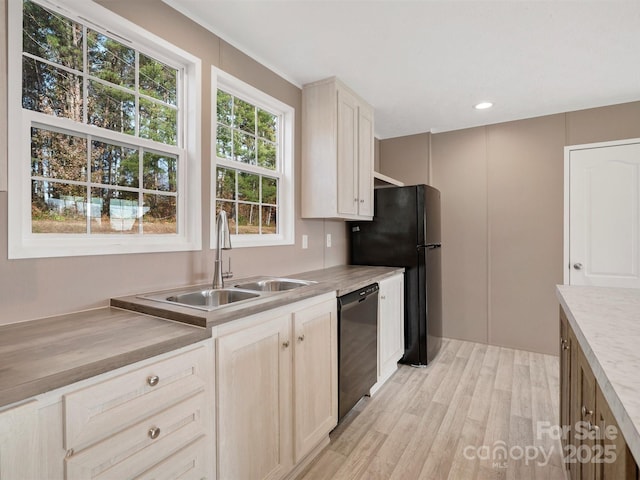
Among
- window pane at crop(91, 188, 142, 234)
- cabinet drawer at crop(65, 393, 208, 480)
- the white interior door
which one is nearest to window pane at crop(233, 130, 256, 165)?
window pane at crop(91, 188, 142, 234)

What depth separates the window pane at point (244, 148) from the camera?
231cm

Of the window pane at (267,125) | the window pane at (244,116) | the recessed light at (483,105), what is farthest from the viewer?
the recessed light at (483,105)

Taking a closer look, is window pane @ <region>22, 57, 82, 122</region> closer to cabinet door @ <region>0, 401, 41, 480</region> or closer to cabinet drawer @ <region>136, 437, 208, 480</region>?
cabinet door @ <region>0, 401, 41, 480</region>

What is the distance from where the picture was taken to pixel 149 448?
99cm

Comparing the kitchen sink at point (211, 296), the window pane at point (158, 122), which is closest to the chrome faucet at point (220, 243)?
the kitchen sink at point (211, 296)

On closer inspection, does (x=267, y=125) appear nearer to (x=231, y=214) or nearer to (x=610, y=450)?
(x=231, y=214)

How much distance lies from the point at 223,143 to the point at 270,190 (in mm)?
532

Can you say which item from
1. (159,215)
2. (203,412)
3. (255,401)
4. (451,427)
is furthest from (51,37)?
(451,427)

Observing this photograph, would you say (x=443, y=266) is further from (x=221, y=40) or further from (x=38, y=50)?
(x=38, y=50)

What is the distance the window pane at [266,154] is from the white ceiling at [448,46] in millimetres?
551

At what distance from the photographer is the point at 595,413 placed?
0.96 m

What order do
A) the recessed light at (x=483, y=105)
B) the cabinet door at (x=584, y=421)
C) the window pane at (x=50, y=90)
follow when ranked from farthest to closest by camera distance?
the recessed light at (x=483, y=105)
the window pane at (x=50, y=90)
the cabinet door at (x=584, y=421)

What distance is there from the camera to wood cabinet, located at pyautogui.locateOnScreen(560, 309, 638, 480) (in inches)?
29.2

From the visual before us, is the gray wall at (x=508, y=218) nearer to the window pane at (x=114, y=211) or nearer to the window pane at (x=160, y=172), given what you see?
the window pane at (x=160, y=172)
